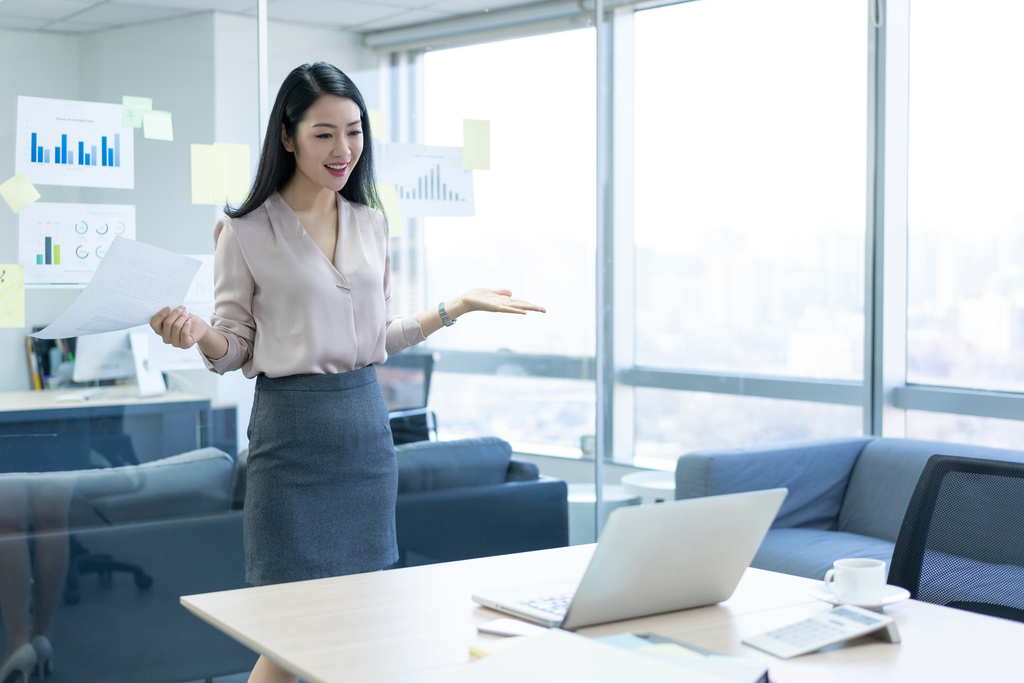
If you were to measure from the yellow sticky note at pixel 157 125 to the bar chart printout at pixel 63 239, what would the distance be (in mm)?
224

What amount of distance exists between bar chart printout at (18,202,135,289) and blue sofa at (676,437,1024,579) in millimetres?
1863

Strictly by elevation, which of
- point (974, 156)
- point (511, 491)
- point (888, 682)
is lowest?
point (511, 491)

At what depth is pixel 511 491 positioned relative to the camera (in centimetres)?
339

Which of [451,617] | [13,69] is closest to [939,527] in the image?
[451,617]

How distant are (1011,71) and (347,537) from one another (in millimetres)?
2865

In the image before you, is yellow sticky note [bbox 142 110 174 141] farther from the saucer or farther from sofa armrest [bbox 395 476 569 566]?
the saucer

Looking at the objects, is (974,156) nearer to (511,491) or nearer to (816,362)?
(816,362)

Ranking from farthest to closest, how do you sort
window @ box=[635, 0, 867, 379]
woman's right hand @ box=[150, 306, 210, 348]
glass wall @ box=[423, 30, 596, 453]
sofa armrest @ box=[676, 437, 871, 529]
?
1. window @ box=[635, 0, 867, 379]
2. glass wall @ box=[423, 30, 596, 453]
3. sofa armrest @ box=[676, 437, 871, 529]
4. woman's right hand @ box=[150, 306, 210, 348]

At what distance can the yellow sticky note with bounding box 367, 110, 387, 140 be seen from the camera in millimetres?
3244

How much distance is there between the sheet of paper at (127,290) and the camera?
69.9 inches

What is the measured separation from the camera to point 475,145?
11.4 ft

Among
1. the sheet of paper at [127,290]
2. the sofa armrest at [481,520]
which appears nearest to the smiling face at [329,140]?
the sheet of paper at [127,290]

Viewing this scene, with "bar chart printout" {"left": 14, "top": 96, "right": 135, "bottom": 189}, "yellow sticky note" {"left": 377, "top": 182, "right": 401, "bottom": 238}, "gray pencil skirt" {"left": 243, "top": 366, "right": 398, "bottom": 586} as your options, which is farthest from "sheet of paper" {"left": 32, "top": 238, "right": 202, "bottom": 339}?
"yellow sticky note" {"left": 377, "top": 182, "right": 401, "bottom": 238}

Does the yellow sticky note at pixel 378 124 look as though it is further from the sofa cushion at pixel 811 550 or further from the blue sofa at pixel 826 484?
the sofa cushion at pixel 811 550
